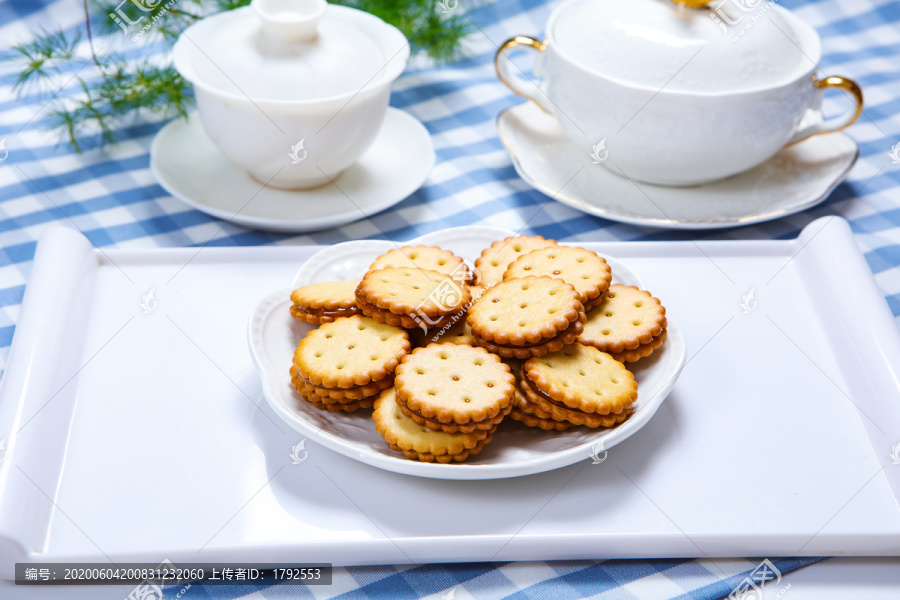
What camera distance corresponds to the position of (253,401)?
71 centimetres

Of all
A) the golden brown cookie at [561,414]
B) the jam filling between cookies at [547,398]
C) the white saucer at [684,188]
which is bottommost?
the white saucer at [684,188]

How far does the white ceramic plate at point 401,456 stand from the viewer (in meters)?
0.60

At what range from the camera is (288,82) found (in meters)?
0.90

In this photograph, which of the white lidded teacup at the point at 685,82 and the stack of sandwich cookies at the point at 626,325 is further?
the white lidded teacup at the point at 685,82

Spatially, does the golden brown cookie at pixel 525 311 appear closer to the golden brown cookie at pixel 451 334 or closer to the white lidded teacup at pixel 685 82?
the golden brown cookie at pixel 451 334

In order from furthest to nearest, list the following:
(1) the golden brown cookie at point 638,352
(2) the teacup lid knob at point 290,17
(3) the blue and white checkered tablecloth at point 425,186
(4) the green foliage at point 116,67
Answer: (4) the green foliage at point 116,67, (3) the blue and white checkered tablecloth at point 425,186, (2) the teacup lid knob at point 290,17, (1) the golden brown cookie at point 638,352

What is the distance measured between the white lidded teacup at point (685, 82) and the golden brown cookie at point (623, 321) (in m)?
0.27

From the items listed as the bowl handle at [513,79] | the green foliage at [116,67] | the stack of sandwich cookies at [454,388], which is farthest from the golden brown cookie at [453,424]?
the green foliage at [116,67]

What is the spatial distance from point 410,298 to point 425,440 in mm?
133

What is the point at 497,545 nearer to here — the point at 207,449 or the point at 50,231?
Result: the point at 207,449

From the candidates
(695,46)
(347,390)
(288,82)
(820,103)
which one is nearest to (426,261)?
(347,390)

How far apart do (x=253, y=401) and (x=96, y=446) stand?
0.43 feet

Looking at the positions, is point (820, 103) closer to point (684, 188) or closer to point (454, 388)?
point (684, 188)

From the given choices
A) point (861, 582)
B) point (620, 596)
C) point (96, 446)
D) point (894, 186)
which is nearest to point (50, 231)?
point (96, 446)
